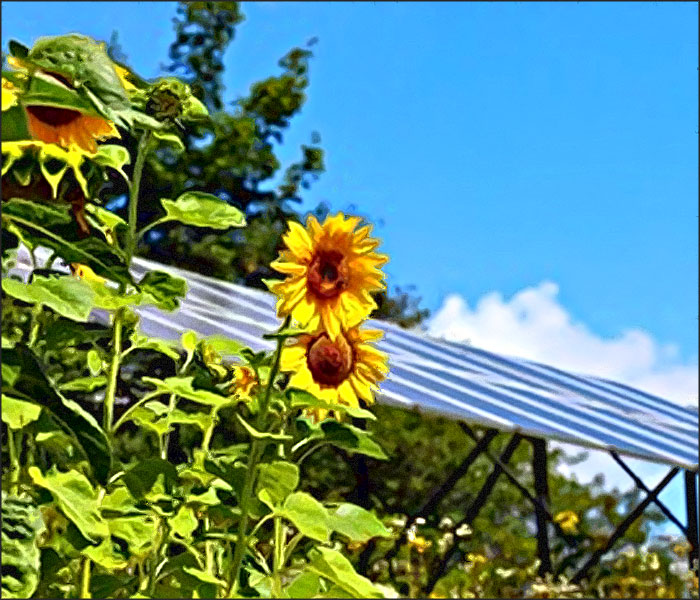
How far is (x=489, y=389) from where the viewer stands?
6.07 m

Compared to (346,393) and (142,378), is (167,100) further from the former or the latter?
(346,393)

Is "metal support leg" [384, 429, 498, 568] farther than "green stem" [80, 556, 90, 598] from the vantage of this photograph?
Yes

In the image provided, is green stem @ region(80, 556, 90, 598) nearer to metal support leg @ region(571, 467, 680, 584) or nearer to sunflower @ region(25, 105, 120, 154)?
sunflower @ region(25, 105, 120, 154)

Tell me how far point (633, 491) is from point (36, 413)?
496 inches

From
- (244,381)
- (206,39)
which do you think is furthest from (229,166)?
(244,381)

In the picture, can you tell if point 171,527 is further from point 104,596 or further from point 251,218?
point 251,218

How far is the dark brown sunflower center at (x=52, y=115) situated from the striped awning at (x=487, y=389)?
8.48 feet

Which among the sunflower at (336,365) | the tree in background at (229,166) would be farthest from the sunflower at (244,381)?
the tree in background at (229,166)

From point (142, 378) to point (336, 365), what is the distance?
0.28 meters

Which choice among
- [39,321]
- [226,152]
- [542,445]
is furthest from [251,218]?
[39,321]

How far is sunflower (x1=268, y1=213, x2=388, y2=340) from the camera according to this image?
1644 millimetres

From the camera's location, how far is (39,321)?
2.06 metres

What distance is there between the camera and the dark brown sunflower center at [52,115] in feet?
4.65

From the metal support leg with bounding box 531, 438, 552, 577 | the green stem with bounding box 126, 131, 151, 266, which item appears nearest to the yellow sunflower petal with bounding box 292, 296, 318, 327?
the green stem with bounding box 126, 131, 151, 266
